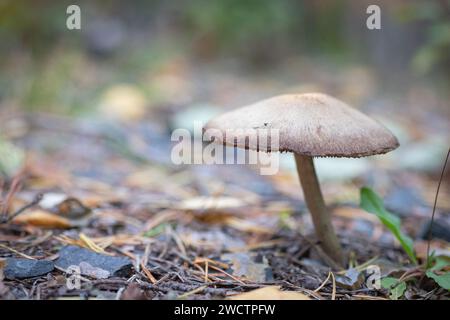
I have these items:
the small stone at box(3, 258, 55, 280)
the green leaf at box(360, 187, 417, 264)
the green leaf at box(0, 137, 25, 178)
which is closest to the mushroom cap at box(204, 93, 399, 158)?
the green leaf at box(360, 187, 417, 264)

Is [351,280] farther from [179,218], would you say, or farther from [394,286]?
[179,218]

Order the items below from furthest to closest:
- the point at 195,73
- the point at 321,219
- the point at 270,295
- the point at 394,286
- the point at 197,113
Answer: the point at 195,73 → the point at 197,113 → the point at 321,219 → the point at 394,286 → the point at 270,295

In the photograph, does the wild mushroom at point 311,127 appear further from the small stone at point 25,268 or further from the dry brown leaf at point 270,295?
the small stone at point 25,268

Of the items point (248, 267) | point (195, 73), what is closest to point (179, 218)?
point (248, 267)

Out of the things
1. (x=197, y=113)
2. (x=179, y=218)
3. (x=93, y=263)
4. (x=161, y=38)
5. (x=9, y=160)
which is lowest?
(x=93, y=263)

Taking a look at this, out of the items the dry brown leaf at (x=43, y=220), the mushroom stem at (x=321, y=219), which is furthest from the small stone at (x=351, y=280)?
the dry brown leaf at (x=43, y=220)
